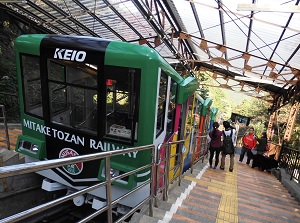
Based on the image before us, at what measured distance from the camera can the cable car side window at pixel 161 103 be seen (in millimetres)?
3307

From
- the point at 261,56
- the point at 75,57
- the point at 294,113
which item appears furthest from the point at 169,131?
the point at 294,113

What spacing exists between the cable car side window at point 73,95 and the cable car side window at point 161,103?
3.10 feet

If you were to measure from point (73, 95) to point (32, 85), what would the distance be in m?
0.76

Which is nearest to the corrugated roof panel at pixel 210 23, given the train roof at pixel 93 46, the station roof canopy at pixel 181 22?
the station roof canopy at pixel 181 22

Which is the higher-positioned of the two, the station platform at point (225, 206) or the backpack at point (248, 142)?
the backpack at point (248, 142)

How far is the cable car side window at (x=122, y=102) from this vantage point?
3027 mm

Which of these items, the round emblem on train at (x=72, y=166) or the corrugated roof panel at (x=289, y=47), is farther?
the corrugated roof panel at (x=289, y=47)

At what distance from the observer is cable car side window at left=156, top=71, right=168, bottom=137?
10.8 ft

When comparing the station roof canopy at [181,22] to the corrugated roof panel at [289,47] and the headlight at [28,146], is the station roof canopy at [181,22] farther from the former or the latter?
the headlight at [28,146]

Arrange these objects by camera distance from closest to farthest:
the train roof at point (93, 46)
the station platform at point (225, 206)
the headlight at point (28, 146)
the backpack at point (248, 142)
Result: the train roof at point (93, 46)
the station platform at point (225, 206)
the headlight at point (28, 146)
the backpack at point (248, 142)

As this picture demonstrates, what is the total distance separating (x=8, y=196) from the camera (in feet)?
12.7

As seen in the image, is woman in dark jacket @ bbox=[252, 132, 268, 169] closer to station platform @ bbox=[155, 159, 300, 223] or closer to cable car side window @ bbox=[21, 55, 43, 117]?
station platform @ bbox=[155, 159, 300, 223]

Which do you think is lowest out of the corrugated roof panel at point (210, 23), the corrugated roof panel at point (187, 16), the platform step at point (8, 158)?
the platform step at point (8, 158)

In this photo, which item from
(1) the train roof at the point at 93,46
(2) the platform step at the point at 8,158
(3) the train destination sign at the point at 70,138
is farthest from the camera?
(2) the platform step at the point at 8,158
